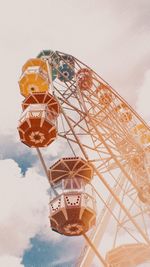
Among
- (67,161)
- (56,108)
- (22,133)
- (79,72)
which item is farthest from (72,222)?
(79,72)

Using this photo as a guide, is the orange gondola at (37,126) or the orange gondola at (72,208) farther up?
the orange gondola at (37,126)

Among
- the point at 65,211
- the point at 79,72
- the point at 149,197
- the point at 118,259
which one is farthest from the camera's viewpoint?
the point at 79,72

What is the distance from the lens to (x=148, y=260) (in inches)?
864

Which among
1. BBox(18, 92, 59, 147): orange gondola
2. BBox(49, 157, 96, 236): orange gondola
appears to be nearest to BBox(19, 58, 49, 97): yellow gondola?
BBox(18, 92, 59, 147): orange gondola

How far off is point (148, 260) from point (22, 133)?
11.2 m

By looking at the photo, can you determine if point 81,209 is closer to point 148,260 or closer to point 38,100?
point 38,100

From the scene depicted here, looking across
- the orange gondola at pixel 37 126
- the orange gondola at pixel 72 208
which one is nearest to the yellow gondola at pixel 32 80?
the orange gondola at pixel 37 126

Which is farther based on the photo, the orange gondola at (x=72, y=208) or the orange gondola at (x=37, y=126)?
the orange gondola at (x=37, y=126)

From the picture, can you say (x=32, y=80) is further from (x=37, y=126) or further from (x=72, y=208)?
(x=72, y=208)

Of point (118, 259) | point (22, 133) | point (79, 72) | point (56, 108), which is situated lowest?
point (118, 259)

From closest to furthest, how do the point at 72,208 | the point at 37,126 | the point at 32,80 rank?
the point at 72,208 → the point at 37,126 → the point at 32,80

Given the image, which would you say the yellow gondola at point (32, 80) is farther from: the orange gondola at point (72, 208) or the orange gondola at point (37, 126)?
the orange gondola at point (72, 208)

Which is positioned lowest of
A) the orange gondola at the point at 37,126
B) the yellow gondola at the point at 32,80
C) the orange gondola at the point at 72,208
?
the orange gondola at the point at 72,208

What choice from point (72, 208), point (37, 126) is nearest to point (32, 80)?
point (37, 126)
